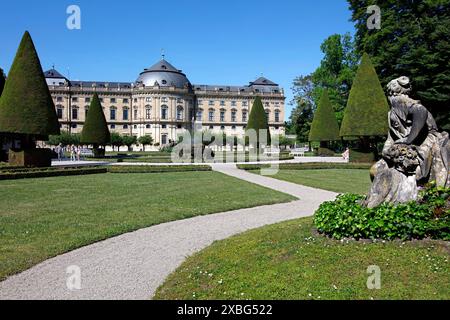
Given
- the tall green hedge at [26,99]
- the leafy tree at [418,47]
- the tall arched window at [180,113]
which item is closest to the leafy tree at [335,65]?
the leafy tree at [418,47]

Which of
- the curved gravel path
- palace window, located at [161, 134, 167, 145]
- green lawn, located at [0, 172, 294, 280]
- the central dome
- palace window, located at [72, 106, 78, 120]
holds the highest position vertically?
the central dome

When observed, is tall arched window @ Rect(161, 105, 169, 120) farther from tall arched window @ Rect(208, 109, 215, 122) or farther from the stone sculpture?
the stone sculpture

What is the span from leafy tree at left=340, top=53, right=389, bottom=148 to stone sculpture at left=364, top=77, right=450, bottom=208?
1807 cm

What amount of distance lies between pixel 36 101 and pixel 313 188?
47.7 feet

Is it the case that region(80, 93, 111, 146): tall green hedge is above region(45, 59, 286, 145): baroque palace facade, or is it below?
below

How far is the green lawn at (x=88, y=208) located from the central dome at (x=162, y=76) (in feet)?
183

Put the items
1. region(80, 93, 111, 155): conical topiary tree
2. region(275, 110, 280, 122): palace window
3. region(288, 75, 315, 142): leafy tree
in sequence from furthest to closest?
1. region(275, 110, 280, 122): palace window
2. region(288, 75, 315, 142): leafy tree
3. region(80, 93, 111, 155): conical topiary tree

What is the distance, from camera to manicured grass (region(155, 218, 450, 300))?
12.5 feet

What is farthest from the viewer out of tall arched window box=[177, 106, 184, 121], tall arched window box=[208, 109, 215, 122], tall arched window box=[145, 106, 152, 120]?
tall arched window box=[208, 109, 215, 122]

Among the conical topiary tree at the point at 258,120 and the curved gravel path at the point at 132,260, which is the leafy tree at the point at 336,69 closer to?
the conical topiary tree at the point at 258,120

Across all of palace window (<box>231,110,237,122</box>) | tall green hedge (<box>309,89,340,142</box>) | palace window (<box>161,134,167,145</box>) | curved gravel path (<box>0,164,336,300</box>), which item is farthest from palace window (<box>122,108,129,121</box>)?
curved gravel path (<box>0,164,336,300</box>)

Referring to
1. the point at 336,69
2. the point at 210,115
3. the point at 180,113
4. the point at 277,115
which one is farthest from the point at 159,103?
the point at 336,69
